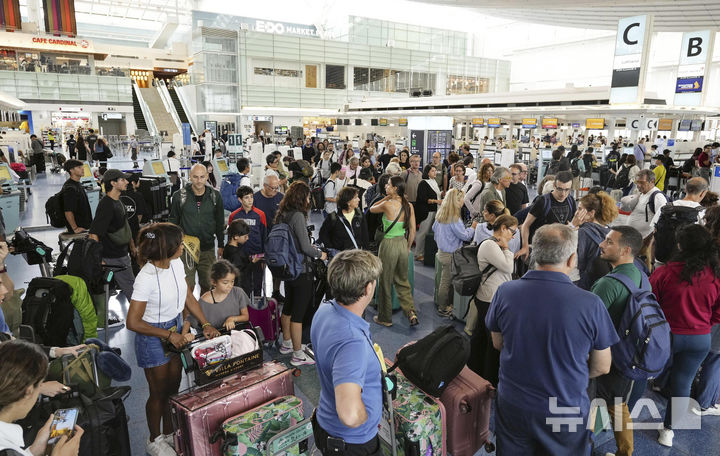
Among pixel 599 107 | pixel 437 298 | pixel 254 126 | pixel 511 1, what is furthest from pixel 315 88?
pixel 437 298

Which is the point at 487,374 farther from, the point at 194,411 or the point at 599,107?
the point at 599,107

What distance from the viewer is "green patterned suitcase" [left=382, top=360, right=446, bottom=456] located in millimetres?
2623

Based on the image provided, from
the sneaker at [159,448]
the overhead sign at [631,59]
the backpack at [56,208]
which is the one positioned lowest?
the sneaker at [159,448]

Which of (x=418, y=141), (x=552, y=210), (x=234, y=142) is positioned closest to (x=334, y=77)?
(x=234, y=142)

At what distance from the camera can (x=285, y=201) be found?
4.28 m

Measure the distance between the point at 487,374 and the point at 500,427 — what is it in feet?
4.14

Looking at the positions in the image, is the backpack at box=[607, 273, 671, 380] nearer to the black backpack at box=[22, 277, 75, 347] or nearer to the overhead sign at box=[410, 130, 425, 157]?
the black backpack at box=[22, 277, 75, 347]

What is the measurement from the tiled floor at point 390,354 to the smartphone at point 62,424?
4.12 ft

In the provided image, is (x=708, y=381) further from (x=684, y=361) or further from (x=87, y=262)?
(x=87, y=262)

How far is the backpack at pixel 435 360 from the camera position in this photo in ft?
8.90

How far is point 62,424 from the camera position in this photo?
207 cm

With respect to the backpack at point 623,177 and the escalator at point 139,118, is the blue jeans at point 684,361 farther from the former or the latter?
the escalator at point 139,118

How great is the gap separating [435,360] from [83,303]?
308 centimetres

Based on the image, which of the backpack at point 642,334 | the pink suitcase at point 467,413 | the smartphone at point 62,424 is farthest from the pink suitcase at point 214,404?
the backpack at point 642,334
